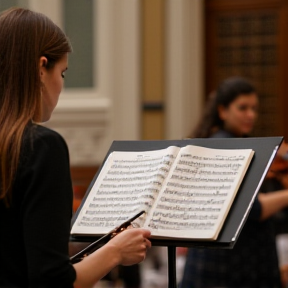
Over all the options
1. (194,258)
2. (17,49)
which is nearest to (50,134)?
(17,49)

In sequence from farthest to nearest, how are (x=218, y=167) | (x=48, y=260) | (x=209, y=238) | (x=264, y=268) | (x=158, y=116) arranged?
1. (x=158, y=116)
2. (x=264, y=268)
3. (x=218, y=167)
4. (x=209, y=238)
5. (x=48, y=260)

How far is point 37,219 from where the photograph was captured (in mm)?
1648

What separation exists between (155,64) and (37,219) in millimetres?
4580

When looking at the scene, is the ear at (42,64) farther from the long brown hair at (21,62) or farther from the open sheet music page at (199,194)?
the open sheet music page at (199,194)

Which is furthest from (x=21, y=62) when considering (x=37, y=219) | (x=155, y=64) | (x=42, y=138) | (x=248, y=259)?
(x=155, y=64)

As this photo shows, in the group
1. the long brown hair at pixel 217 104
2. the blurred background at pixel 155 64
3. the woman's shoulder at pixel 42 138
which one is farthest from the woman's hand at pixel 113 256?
the blurred background at pixel 155 64

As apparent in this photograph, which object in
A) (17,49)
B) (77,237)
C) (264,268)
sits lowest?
(264,268)

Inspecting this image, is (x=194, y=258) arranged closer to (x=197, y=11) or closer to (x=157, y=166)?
(x=157, y=166)

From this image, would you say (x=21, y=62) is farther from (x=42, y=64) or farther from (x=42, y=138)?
(x=42, y=138)

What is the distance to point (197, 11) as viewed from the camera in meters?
6.28

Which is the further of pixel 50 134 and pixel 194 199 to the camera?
pixel 194 199

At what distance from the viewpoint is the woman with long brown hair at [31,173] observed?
1.65 m

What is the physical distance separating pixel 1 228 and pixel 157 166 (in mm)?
572

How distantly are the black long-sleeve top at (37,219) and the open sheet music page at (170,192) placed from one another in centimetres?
38
